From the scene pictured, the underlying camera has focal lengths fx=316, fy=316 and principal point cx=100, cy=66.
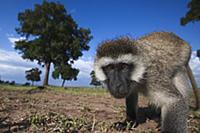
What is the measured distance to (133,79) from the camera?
4.91 m

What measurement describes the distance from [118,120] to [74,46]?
95.8ft

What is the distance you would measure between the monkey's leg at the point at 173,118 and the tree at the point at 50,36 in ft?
97.8

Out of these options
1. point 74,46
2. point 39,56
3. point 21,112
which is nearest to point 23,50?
point 39,56

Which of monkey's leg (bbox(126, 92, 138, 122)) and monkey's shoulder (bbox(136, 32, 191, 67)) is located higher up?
monkey's shoulder (bbox(136, 32, 191, 67))

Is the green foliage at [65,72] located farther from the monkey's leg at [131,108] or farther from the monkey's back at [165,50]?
the monkey's leg at [131,108]

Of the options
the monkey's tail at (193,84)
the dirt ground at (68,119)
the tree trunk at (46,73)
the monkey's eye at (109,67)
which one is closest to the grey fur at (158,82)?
the monkey's eye at (109,67)

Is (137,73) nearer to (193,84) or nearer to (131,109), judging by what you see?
(131,109)

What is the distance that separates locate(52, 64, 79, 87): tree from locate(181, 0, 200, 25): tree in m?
18.0

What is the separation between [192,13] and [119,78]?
15.5 m

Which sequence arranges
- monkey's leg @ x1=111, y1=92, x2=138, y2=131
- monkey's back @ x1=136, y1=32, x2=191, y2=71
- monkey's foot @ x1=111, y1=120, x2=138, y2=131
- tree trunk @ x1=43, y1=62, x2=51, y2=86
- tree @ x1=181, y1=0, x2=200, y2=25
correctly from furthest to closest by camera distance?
tree trunk @ x1=43, y1=62, x2=51, y2=86 → tree @ x1=181, y1=0, x2=200, y2=25 → monkey's leg @ x1=111, y1=92, x2=138, y2=131 → monkey's back @ x1=136, y1=32, x2=191, y2=71 → monkey's foot @ x1=111, y1=120, x2=138, y2=131

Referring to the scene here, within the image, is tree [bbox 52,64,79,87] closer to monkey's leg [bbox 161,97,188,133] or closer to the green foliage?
the green foliage

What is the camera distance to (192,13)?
1881 cm

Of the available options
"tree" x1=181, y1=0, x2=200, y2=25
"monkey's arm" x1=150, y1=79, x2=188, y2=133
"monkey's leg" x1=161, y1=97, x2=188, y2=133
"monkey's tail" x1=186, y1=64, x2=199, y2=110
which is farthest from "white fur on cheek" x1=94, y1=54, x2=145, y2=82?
"tree" x1=181, y1=0, x2=200, y2=25

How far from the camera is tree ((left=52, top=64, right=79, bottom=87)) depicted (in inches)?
1366
